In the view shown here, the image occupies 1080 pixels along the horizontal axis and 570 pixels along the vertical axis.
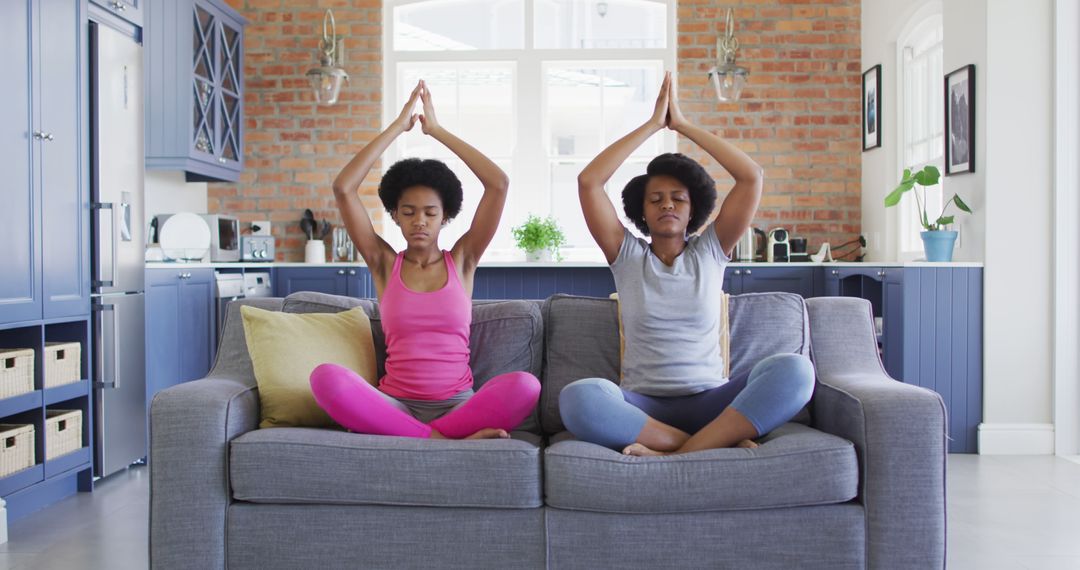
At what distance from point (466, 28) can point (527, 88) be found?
0.59 m

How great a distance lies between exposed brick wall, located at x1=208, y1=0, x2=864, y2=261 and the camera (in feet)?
20.0

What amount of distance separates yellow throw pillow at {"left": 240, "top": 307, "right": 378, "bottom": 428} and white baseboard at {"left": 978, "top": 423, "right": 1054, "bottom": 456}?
3073mm

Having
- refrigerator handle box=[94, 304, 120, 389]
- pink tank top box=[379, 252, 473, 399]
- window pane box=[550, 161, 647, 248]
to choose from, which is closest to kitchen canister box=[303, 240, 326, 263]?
window pane box=[550, 161, 647, 248]

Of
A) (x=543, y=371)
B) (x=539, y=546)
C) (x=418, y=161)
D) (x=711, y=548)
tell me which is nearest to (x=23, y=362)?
(x=418, y=161)

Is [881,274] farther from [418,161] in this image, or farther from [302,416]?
[302,416]

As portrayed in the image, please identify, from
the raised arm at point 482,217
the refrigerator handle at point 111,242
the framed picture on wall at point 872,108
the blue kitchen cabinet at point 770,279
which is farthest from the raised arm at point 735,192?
the framed picture on wall at point 872,108

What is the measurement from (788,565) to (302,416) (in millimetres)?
1251

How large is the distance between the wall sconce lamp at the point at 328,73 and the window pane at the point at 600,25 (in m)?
1.35

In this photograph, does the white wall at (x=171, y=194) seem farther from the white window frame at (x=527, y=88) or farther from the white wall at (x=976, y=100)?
the white wall at (x=976, y=100)

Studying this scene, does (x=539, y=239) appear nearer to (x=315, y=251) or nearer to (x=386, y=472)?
(x=315, y=251)

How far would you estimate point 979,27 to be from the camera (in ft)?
14.2

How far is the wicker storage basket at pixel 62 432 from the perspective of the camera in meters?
3.38

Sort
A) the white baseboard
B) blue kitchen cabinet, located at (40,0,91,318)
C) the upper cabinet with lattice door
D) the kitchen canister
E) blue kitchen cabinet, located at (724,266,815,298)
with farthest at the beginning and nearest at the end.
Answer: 1. the kitchen canister
2. blue kitchen cabinet, located at (724,266,815,298)
3. the upper cabinet with lattice door
4. the white baseboard
5. blue kitchen cabinet, located at (40,0,91,318)

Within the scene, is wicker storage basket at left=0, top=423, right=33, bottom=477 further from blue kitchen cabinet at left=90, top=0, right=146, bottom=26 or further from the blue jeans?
the blue jeans
